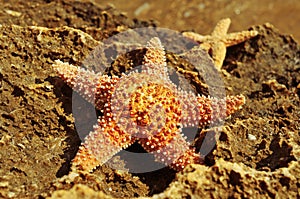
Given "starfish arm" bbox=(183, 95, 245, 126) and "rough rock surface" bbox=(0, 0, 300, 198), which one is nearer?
"rough rock surface" bbox=(0, 0, 300, 198)

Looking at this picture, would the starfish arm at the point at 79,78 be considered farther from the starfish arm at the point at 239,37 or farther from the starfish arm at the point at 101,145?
the starfish arm at the point at 239,37

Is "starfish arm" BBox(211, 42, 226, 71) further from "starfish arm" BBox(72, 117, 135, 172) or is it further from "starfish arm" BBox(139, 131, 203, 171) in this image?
"starfish arm" BBox(72, 117, 135, 172)

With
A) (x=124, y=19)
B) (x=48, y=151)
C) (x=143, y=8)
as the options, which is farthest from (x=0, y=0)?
(x=143, y=8)

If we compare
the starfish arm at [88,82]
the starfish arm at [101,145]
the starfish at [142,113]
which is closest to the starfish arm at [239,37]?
the starfish at [142,113]

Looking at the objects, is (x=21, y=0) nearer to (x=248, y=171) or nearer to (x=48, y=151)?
(x=48, y=151)

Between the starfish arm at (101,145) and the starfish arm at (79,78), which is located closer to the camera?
the starfish arm at (101,145)

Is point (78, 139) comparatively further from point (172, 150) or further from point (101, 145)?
point (172, 150)

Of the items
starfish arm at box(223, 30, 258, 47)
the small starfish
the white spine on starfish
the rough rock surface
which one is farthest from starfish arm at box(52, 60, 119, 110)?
starfish arm at box(223, 30, 258, 47)
